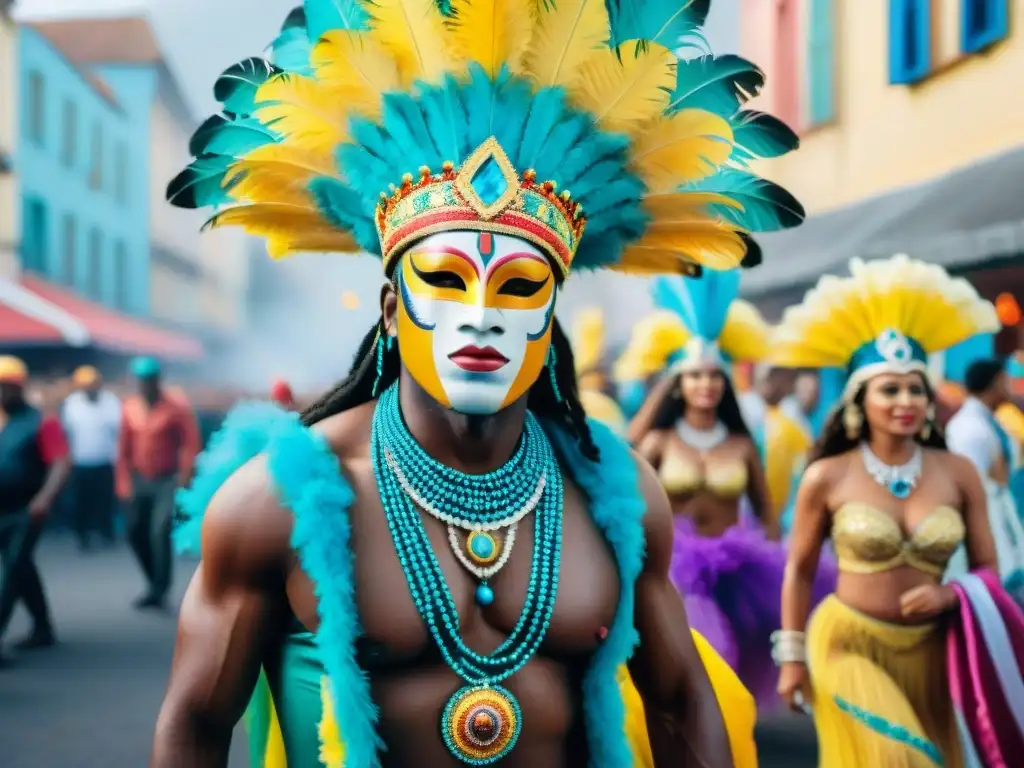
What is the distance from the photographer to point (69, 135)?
24375mm

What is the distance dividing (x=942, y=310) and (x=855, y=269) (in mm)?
366

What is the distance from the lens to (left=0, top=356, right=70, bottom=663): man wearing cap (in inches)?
310

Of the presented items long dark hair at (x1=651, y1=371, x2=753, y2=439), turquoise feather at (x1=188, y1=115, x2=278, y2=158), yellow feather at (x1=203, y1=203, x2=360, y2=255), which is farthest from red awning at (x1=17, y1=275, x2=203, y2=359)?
turquoise feather at (x1=188, y1=115, x2=278, y2=158)

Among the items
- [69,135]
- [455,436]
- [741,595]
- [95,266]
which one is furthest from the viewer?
[95,266]

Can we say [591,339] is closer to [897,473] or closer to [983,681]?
[897,473]

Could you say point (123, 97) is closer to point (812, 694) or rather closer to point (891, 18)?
point (891, 18)

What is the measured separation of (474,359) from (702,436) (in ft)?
14.8

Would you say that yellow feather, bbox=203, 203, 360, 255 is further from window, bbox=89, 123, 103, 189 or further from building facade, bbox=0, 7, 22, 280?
window, bbox=89, 123, 103, 189

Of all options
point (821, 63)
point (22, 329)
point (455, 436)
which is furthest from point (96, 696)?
point (22, 329)

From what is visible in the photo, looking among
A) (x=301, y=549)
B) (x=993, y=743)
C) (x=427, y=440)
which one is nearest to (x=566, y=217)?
(x=427, y=440)

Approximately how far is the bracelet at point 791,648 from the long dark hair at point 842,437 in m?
0.68

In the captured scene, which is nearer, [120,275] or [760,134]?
[760,134]

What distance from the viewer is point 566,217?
96.0 inches

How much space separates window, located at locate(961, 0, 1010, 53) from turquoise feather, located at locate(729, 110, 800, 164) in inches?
333
